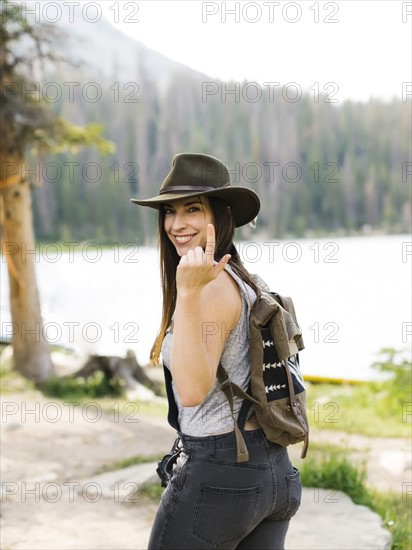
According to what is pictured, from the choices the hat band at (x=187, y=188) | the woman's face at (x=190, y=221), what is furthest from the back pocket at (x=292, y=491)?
the hat band at (x=187, y=188)

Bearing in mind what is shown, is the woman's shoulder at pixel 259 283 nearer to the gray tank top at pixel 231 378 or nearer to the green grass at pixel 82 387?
the gray tank top at pixel 231 378

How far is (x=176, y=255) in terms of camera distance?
1.69m

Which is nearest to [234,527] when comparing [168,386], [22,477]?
[168,386]

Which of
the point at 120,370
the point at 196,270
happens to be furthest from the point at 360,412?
the point at 196,270

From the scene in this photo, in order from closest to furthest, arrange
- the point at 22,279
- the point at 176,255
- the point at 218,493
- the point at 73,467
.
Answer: the point at 218,493, the point at 176,255, the point at 73,467, the point at 22,279

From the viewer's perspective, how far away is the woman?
1.33 meters

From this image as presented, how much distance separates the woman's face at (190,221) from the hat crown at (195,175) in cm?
3

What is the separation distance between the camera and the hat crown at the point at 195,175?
1.60 metres

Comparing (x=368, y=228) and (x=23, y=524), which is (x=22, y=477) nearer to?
(x=23, y=524)

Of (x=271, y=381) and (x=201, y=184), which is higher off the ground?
(x=201, y=184)

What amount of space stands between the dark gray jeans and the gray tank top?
1.0 inches

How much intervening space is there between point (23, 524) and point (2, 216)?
4.64 metres

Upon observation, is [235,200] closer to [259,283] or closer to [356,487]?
[259,283]

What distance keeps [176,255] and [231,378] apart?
1.19 ft
